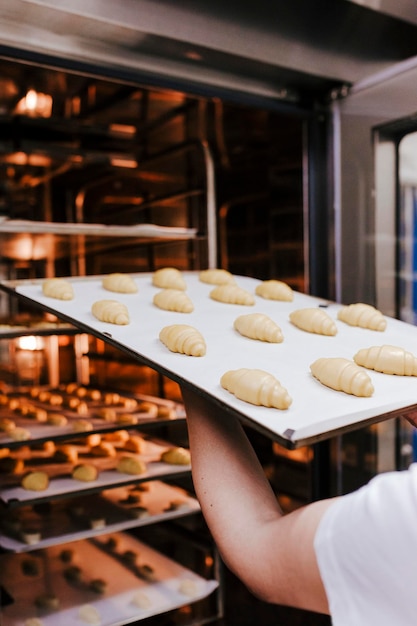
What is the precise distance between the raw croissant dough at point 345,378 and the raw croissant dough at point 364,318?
35cm

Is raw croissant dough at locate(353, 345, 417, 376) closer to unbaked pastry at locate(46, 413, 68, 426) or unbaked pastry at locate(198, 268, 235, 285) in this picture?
unbaked pastry at locate(198, 268, 235, 285)

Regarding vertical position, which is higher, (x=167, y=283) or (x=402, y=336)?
(x=167, y=283)

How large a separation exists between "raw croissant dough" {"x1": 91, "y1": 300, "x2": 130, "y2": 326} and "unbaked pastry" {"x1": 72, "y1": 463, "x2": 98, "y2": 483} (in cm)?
79

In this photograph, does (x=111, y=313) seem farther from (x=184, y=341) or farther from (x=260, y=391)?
(x=260, y=391)

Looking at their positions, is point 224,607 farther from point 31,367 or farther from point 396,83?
point 396,83

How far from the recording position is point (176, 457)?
1904 mm

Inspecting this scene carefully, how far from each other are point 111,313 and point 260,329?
0.31 metres

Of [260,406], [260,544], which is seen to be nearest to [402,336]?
[260,406]

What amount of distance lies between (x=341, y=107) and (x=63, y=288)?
1147mm

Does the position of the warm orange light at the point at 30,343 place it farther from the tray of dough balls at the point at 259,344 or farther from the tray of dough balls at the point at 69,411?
the tray of dough balls at the point at 259,344

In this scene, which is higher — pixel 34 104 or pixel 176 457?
pixel 34 104

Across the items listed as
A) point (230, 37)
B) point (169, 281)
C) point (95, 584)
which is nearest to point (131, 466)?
point (95, 584)

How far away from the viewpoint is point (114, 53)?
1.54 metres

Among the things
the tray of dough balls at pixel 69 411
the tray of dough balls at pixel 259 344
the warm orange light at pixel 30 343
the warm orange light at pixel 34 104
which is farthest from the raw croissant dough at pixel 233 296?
the warm orange light at pixel 34 104
